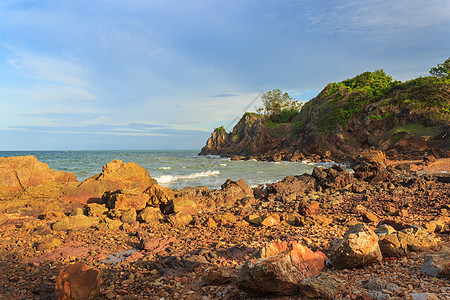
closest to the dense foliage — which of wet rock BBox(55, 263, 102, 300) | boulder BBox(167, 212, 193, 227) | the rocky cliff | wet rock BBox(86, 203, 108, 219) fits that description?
the rocky cliff

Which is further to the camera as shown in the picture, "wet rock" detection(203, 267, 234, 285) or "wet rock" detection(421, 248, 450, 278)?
"wet rock" detection(203, 267, 234, 285)

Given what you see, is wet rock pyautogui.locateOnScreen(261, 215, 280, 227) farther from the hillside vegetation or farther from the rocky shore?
the hillside vegetation

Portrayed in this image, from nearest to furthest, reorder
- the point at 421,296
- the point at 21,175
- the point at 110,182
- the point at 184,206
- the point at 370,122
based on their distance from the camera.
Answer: the point at 421,296 < the point at 184,206 < the point at 21,175 < the point at 110,182 < the point at 370,122

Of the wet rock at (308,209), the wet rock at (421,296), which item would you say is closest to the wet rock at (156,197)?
the wet rock at (308,209)

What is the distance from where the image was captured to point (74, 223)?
27.0ft

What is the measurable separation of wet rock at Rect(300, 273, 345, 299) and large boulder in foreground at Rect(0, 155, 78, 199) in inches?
502

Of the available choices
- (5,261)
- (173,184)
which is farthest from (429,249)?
(173,184)

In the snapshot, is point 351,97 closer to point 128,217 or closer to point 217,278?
point 128,217

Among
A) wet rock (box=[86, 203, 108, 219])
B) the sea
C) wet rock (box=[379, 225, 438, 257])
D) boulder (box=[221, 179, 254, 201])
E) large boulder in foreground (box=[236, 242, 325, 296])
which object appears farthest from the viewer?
the sea

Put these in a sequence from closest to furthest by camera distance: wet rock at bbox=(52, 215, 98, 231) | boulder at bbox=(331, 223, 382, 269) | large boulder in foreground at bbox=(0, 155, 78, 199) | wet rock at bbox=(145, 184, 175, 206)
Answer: boulder at bbox=(331, 223, 382, 269)
wet rock at bbox=(52, 215, 98, 231)
wet rock at bbox=(145, 184, 175, 206)
large boulder in foreground at bbox=(0, 155, 78, 199)

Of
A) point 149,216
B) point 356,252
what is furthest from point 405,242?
point 149,216

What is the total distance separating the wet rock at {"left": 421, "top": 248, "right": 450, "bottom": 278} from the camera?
313 centimetres

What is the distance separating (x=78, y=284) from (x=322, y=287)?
10.9 ft

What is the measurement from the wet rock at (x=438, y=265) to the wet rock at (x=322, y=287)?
1202 mm
